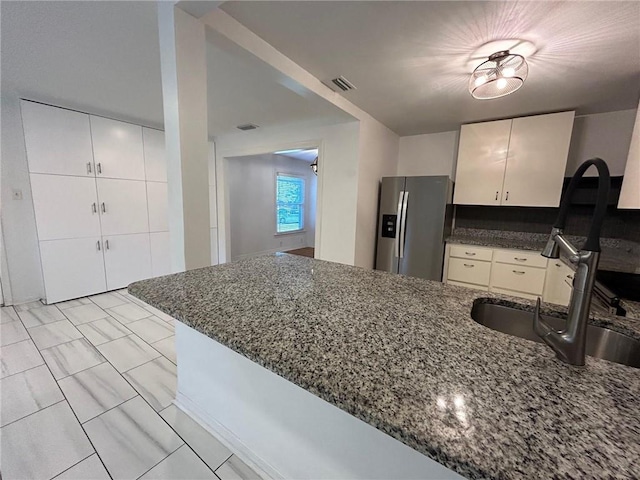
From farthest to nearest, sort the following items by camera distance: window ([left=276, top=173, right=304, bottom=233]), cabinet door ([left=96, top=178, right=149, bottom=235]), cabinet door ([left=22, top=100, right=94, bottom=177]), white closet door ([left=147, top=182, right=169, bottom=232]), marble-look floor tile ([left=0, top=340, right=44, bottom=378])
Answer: window ([left=276, top=173, right=304, bottom=233])
white closet door ([left=147, top=182, right=169, bottom=232])
cabinet door ([left=96, top=178, right=149, bottom=235])
cabinet door ([left=22, top=100, right=94, bottom=177])
marble-look floor tile ([left=0, top=340, right=44, bottom=378])

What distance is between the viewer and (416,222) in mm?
2996

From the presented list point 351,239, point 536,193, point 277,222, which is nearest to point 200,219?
point 351,239

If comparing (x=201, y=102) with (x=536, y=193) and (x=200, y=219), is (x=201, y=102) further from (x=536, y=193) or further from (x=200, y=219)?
(x=536, y=193)

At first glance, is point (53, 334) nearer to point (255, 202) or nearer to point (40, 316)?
point (40, 316)

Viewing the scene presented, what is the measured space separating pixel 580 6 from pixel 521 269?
7.09 feet

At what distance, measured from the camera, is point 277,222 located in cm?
639

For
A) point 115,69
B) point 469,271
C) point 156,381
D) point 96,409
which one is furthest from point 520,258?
point 115,69

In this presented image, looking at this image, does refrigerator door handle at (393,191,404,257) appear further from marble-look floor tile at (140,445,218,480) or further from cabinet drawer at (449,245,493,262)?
marble-look floor tile at (140,445,218,480)

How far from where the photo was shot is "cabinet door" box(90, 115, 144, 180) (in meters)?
3.26

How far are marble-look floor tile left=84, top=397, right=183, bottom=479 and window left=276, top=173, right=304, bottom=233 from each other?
16.4 ft

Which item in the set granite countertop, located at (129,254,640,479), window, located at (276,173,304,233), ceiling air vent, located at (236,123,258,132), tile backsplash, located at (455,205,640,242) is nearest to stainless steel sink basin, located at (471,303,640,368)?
granite countertop, located at (129,254,640,479)

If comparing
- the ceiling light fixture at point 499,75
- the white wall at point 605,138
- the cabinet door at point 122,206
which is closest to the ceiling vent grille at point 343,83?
the ceiling light fixture at point 499,75

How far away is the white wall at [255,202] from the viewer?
5.36 metres

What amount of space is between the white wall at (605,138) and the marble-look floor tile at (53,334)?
214 inches
